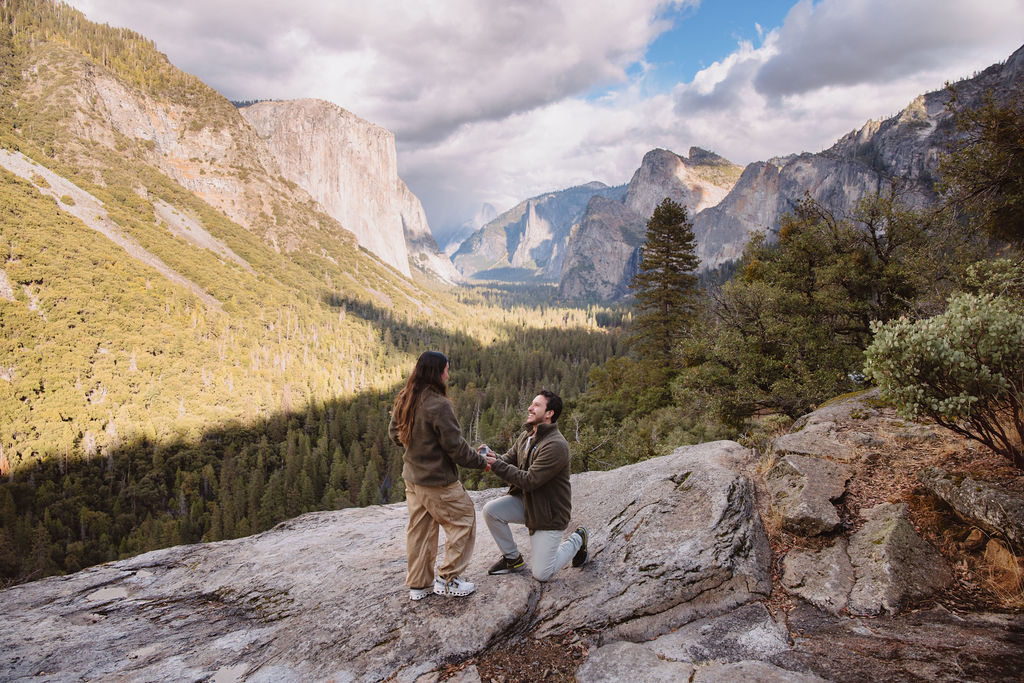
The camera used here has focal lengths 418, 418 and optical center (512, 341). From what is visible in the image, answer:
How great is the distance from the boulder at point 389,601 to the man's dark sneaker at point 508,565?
0.14 metres

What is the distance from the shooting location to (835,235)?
1473cm

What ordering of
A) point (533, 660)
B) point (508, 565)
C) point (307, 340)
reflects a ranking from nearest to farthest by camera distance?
point (533, 660) < point (508, 565) < point (307, 340)

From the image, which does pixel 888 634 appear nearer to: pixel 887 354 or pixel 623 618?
pixel 623 618

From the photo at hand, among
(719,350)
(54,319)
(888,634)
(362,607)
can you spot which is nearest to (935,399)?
(888,634)

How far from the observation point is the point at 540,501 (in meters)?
5.46

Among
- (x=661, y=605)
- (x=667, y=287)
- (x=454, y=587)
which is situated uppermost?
(x=667, y=287)

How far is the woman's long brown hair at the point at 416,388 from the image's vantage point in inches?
206

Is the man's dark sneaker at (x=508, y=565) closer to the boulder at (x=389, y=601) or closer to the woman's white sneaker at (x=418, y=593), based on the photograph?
the boulder at (x=389, y=601)

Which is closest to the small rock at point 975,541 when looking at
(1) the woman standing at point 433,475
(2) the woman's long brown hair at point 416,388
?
(1) the woman standing at point 433,475

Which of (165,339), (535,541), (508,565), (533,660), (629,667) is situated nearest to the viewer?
(629,667)

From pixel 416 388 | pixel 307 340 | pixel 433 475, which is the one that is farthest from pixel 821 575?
pixel 307 340

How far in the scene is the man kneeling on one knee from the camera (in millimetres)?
5266

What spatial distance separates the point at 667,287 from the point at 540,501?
21.8 m

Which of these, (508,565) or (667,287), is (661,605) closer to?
(508,565)
